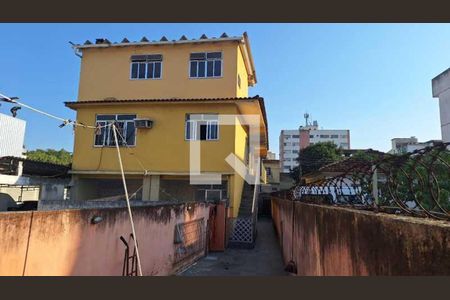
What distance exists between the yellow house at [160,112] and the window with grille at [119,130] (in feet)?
0.16

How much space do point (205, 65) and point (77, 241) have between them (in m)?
13.5

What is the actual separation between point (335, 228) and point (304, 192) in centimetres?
524

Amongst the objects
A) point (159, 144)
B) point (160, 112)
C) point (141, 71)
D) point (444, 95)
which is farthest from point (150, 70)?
point (444, 95)

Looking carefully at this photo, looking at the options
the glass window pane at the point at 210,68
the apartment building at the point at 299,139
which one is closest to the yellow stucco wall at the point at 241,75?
the glass window pane at the point at 210,68

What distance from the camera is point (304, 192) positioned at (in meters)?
9.20

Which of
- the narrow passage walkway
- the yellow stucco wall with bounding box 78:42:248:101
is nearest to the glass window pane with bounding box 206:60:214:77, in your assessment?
the yellow stucco wall with bounding box 78:42:248:101

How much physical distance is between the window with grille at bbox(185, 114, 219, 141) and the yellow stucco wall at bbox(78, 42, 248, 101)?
5.21 ft

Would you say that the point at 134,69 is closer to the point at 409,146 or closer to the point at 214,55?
the point at 214,55

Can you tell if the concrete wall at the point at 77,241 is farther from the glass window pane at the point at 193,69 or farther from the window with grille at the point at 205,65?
the glass window pane at the point at 193,69

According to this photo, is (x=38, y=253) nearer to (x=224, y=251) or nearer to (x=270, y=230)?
(x=224, y=251)

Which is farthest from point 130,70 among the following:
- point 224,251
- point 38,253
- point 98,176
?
point 38,253

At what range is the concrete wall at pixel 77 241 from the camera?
374 centimetres

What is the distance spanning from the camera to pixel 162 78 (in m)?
17.3

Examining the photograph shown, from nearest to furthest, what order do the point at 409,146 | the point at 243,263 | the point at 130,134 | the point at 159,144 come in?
the point at 243,263
the point at 159,144
the point at 130,134
the point at 409,146
